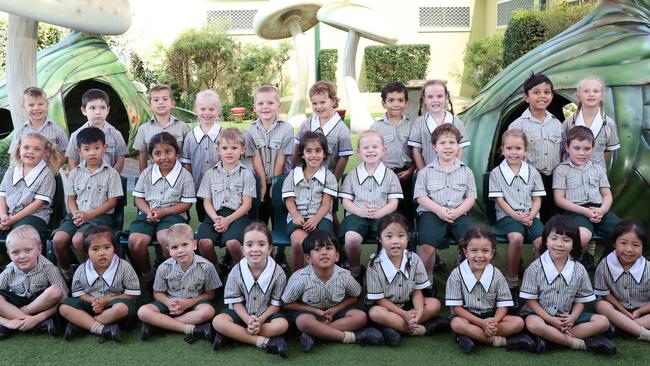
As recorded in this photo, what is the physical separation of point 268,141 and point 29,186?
1.65 m

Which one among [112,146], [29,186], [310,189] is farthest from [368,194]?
[29,186]

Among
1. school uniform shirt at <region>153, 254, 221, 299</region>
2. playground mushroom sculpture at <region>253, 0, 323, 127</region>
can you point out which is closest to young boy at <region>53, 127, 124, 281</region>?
school uniform shirt at <region>153, 254, 221, 299</region>

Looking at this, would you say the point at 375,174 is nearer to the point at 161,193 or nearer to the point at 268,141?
the point at 268,141

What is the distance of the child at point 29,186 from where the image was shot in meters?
4.26

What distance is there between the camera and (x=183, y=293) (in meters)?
3.71

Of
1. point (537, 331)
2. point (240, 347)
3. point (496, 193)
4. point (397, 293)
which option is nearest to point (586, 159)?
point (496, 193)

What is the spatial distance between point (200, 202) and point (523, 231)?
7.00 ft

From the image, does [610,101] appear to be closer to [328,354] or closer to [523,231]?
[523,231]

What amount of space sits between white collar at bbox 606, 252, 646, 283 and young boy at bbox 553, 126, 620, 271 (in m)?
0.41

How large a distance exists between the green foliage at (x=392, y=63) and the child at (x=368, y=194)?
12.3 m

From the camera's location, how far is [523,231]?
3.93 metres

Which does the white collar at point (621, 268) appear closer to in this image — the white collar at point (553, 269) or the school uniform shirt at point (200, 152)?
the white collar at point (553, 269)

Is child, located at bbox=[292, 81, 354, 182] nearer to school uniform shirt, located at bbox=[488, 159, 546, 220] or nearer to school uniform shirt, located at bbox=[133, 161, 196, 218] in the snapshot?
school uniform shirt, located at bbox=[133, 161, 196, 218]

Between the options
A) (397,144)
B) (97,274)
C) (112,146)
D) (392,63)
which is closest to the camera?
(97,274)
